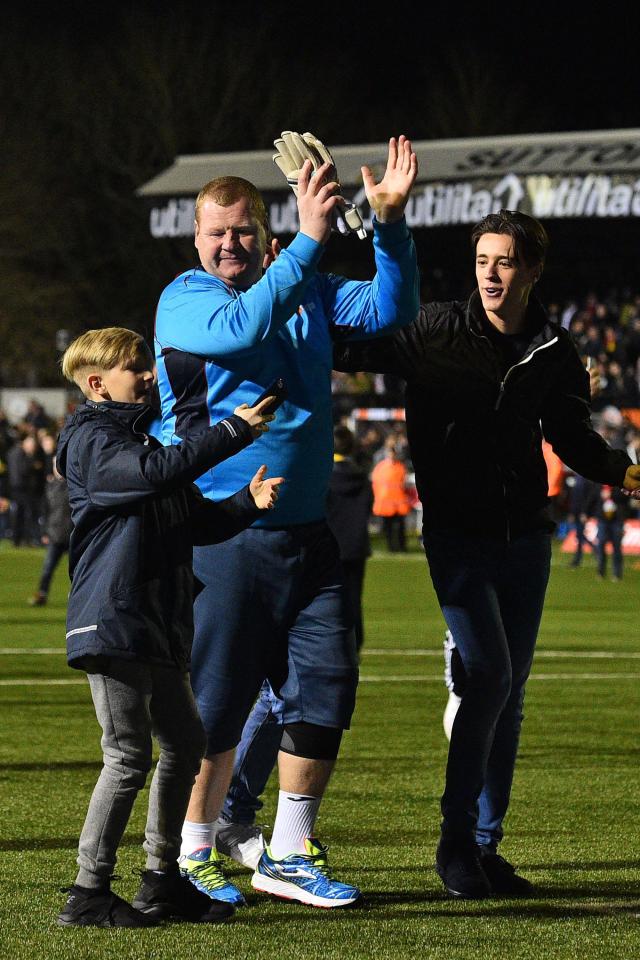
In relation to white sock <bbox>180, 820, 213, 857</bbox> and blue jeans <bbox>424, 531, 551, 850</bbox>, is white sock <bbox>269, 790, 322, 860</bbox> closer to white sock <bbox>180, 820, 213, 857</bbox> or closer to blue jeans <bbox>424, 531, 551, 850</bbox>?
white sock <bbox>180, 820, 213, 857</bbox>

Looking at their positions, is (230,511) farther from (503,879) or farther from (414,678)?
(414,678)

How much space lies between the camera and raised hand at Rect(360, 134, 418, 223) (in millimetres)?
5047

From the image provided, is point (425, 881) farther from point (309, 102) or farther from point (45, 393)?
point (309, 102)

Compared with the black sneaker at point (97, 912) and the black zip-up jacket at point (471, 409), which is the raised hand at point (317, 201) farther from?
the black sneaker at point (97, 912)

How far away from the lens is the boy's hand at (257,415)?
16.0 feet

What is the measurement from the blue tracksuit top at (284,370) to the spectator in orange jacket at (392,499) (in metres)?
22.5

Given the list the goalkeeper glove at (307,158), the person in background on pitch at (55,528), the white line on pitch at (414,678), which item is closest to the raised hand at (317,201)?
the goalkeeper glove at (307,158)

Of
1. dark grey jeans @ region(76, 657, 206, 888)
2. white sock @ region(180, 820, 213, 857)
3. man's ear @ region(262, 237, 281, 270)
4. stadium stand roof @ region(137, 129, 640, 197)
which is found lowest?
white sock @ region(180, 820, 213, 857)

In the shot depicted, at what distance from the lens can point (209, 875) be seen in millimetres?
5285

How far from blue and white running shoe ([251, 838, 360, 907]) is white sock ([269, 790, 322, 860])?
0.07 ft

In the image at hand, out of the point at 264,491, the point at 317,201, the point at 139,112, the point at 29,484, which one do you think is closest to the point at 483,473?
the point at 264,491

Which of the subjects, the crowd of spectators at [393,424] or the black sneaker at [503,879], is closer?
the black sneaker at [503,879]

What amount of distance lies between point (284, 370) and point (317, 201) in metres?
0.55

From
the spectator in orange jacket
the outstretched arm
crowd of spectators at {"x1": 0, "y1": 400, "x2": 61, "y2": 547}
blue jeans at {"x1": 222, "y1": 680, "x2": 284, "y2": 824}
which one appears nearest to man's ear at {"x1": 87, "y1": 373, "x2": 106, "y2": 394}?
the outstretched arm
